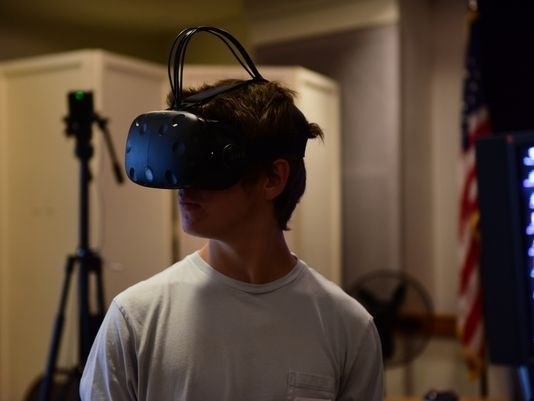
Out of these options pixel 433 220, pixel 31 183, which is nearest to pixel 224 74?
pixel 31 183

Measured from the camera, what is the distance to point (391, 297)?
3377 mm

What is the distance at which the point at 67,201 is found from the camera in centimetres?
328

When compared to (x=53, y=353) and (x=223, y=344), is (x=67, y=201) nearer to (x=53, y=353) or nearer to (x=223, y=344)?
(x=53, y=353)

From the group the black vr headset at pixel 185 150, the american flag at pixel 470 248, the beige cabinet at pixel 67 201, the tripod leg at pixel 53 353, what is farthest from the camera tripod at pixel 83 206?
the american flag at pixel 470 248

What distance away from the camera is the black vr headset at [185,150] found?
88 cm

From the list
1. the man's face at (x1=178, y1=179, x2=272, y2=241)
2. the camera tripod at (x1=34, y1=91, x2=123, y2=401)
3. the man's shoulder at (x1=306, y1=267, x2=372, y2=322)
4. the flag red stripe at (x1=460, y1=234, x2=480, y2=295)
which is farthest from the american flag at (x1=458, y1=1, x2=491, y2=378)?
the man's face at (x1=178, y1=179, x2=272, y2=241)

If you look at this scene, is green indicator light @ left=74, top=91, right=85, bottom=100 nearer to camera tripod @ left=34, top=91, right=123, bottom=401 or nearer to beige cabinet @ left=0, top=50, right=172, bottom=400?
camera tripod @ left=34, top=91, right=123, bottom=401

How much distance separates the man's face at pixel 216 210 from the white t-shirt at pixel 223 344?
2.7 inches

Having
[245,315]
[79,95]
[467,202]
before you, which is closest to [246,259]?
[245,315]

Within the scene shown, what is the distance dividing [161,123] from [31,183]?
2757 mm

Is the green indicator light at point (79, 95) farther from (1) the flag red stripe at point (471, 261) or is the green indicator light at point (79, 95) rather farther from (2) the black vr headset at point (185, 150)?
(1) the flag red stripe at point (471, 261)

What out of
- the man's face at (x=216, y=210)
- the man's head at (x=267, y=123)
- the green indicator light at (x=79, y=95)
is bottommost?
the man's face at (x=216, y=210)

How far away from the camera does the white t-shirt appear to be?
0.92m

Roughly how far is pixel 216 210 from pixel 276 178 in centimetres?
11
